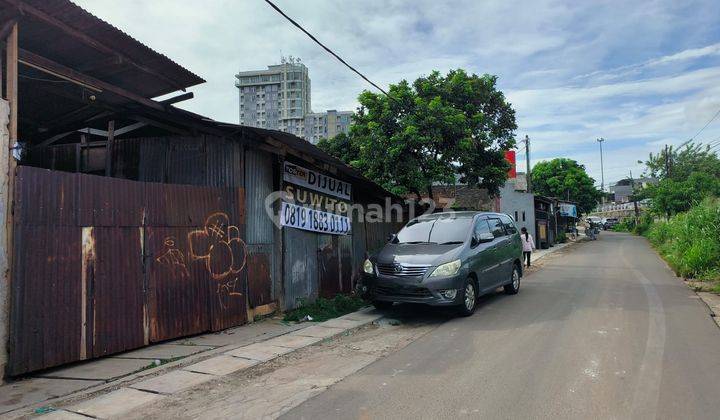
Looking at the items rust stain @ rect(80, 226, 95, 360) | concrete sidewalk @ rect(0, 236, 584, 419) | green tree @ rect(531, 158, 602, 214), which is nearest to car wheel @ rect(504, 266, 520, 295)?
concrete sidewalk @ rect(0, 236, 584, 419)

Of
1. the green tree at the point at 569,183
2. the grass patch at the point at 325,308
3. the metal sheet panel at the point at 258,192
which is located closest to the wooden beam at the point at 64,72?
the metal sheet panel at the point at 258,192

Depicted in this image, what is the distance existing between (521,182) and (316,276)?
106ft

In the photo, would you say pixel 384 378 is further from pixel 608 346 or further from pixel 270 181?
pixel 270 181

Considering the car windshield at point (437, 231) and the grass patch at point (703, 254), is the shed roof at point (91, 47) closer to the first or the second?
the car windshield at point (437, 231)

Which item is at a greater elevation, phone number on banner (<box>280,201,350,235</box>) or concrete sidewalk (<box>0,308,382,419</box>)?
phone number on banner (<box>280,201,350,235</box>)

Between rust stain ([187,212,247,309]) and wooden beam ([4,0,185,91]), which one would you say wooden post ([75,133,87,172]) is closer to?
wooden beam ([4,0,185,91])

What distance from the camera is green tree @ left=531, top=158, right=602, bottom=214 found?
47750 mm

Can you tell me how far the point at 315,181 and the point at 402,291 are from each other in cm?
353

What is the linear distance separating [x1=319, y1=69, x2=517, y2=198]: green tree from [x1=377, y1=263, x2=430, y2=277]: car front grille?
646 centimetres

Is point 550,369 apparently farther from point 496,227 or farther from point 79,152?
point 79,152

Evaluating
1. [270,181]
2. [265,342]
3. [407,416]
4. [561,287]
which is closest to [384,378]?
[407,416]

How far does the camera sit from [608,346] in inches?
238

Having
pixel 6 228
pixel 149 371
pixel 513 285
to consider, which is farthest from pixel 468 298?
pixel 6 228

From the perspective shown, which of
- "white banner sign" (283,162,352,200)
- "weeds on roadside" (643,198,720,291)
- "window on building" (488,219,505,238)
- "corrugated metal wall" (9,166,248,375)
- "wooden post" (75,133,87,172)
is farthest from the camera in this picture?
"weeds on roadside" (643,198,720,291)
